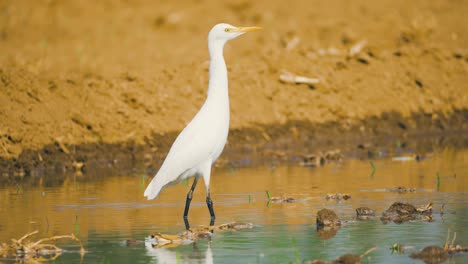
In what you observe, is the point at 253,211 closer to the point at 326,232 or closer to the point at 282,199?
the point at 282,199

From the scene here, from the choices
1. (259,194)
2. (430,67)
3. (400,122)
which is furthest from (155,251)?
(430,67)

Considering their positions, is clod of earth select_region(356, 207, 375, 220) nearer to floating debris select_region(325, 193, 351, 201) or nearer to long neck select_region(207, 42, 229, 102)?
floating debris select_region(325, 193, 351, 201)

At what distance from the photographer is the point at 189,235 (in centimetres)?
1148

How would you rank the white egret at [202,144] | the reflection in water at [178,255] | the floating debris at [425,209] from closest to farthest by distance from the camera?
1. the reflection in water at [178,255]
2. the floating debris at [425,209]
3. the white egret at [202,144]

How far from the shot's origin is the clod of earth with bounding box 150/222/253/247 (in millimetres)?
11152

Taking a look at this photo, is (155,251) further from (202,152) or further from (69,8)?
(69,8)

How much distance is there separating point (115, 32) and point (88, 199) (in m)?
21.1

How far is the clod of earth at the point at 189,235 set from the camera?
36.6ft

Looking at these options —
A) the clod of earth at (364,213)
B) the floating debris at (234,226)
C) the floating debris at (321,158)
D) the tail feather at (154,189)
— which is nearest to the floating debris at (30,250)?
the floating debris at (234,226)

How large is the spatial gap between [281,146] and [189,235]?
42.9 ft

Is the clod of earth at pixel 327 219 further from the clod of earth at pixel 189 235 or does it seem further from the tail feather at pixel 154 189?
the tail feather at pixel 154 189

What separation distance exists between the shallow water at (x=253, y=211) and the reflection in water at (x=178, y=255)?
0.4 inches

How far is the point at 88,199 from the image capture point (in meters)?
15.8

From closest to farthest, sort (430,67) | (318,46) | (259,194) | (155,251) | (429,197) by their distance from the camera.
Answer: (155,251)
(429,197)
(259,194)
(430,67)
(318,46)
